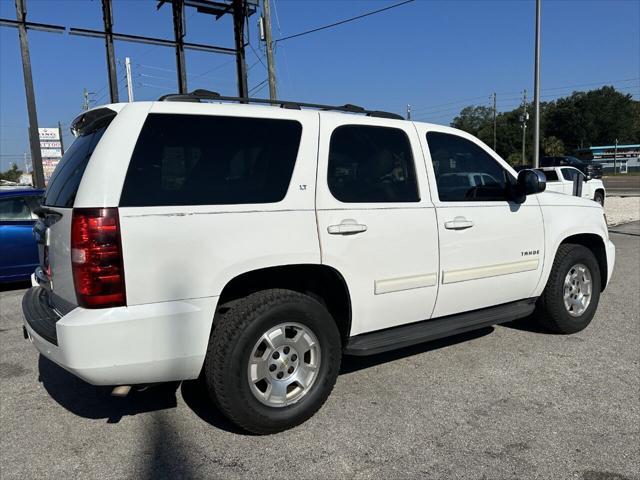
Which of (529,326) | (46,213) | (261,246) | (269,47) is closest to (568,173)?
(269,47)

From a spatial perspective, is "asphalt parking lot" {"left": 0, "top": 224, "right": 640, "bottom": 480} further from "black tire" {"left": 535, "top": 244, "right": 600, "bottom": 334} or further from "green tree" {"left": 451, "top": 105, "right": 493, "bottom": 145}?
"green tree" {"left": 451, "top": 105, "right": 493, "bottom": 145}

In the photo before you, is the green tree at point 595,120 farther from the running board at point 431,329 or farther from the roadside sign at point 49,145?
the running board at point 431,329

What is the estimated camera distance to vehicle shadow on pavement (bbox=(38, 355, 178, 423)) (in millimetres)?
3590

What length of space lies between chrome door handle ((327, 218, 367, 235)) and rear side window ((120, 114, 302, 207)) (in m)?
0.39

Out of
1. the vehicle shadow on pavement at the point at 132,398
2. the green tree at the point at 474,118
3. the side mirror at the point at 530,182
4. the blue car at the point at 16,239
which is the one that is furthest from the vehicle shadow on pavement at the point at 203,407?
the green tree at the point at 474,118

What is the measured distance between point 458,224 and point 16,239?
6412 mm

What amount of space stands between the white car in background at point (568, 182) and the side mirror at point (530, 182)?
1269 centimetres

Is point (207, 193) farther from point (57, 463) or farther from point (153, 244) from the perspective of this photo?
point (57, 463)

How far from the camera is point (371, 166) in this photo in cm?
364

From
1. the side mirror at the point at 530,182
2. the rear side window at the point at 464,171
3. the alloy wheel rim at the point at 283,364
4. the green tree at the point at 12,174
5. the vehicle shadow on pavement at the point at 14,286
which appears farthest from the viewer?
the green tree at the point at 12,174

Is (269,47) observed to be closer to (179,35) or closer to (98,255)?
(179,35)

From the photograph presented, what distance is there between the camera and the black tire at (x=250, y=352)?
9.72 ft

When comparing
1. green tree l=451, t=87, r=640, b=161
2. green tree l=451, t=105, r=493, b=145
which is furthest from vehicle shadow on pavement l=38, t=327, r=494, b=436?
green tree l=451, t=105, r=493, b=145

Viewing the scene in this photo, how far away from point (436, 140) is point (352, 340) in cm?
168
